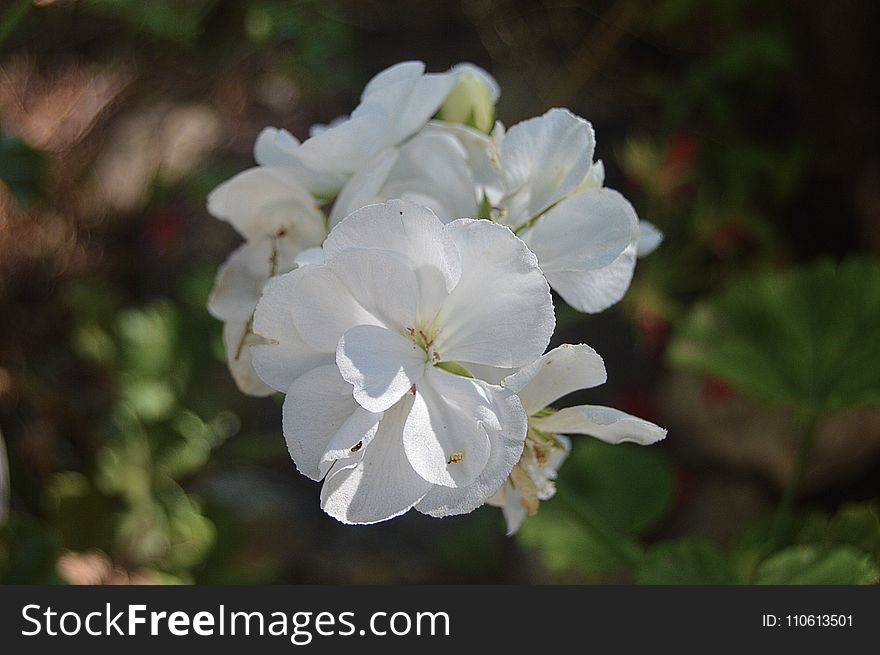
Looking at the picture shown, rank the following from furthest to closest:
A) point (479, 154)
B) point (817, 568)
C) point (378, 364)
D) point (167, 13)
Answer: point (167, 13)
point (817, 568)
point (479, 154)
point (378, 364)

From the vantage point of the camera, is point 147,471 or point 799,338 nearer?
point 799,338

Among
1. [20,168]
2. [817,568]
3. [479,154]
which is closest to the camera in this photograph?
[479,154]

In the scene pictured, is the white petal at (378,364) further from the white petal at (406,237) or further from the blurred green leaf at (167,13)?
the blurred green leaf at (167,13)

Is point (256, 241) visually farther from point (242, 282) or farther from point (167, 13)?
point (167, 13)

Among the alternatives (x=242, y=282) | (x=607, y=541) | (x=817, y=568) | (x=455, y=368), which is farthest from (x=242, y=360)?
(x=817, y=568)

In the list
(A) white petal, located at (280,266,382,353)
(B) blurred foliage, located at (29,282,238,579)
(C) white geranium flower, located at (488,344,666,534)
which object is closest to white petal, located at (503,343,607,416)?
(C) white geranium flower, located at (488,344,666,534)

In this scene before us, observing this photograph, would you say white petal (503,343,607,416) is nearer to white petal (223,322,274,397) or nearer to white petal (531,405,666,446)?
white petal (531,405,666,446)
